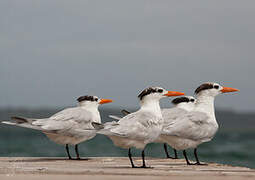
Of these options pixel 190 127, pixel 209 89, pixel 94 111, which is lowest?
pixel 190 127

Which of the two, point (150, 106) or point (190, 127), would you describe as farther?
point (190, 127)

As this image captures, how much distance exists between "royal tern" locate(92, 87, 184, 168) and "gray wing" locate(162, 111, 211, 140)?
3.09 feet

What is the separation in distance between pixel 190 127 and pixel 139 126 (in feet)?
5.52

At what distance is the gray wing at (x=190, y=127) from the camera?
1012 cm

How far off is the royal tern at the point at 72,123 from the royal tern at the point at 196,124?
153cm

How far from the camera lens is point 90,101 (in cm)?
1152

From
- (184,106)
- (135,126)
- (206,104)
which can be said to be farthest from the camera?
(184,106)

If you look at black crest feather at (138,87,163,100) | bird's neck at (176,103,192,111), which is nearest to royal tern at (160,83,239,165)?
black crest feather at (138,87,163,100)

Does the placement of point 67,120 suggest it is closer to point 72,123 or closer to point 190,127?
point 72,123

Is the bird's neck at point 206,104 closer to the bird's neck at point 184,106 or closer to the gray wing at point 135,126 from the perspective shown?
the bird's neck at point 184,106

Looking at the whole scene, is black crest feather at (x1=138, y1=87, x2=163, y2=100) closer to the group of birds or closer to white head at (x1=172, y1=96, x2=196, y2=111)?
the group of birds

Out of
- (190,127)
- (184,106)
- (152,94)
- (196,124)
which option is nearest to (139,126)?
(152,94)

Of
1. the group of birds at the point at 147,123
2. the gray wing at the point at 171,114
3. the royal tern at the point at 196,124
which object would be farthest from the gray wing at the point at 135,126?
the gray wing at the point at 171,114

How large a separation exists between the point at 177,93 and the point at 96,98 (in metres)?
2.27
